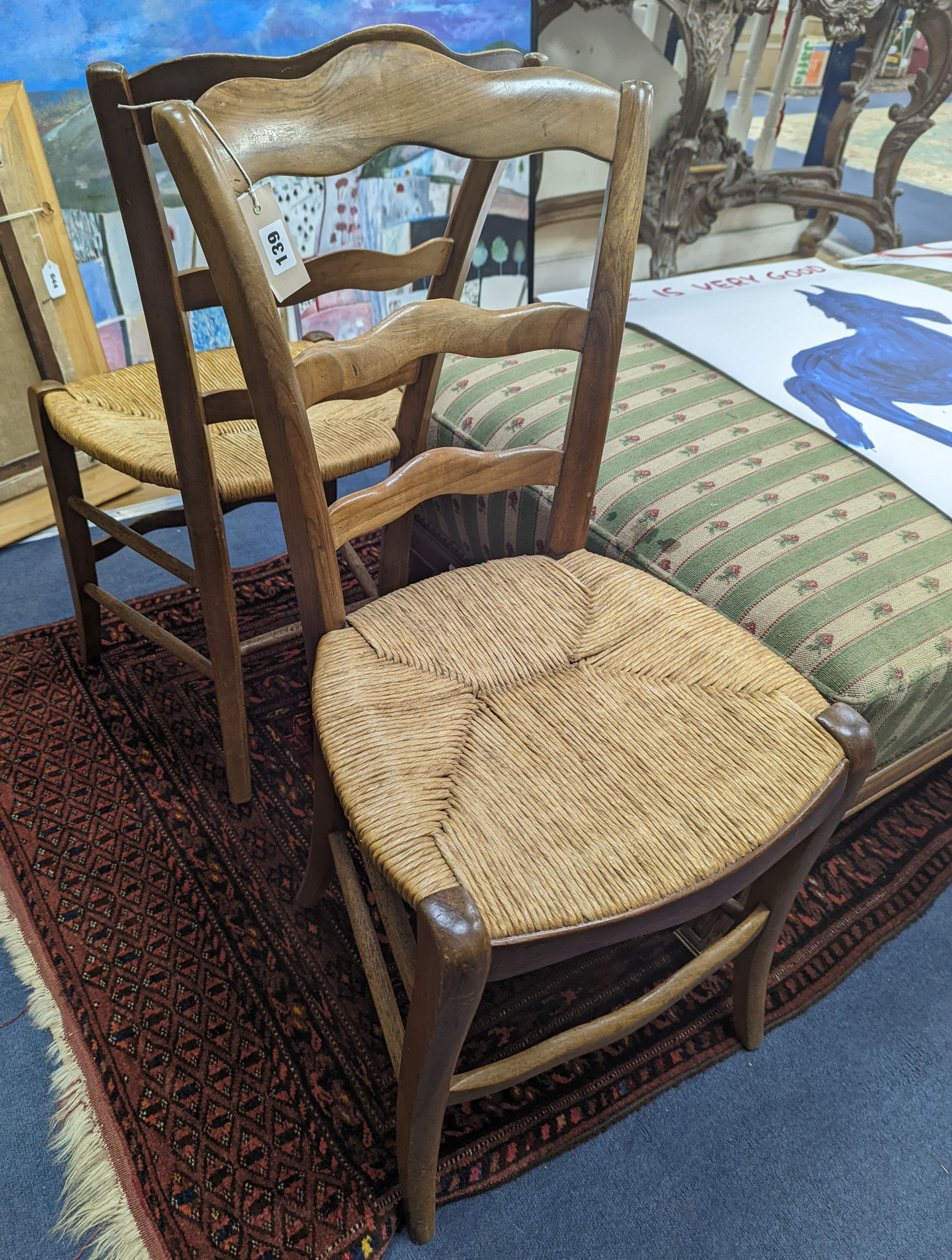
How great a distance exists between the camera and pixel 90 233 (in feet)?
5.57

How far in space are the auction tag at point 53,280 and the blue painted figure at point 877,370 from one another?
4.89ft

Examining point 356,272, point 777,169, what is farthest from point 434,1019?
point 777,169

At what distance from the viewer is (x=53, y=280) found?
1.69 metres

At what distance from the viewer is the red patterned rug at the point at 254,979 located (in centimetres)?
89

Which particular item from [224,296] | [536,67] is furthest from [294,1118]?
[536,67]

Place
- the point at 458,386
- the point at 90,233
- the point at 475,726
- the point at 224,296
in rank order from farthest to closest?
the point at 90,233 < the point at 458,386 < the point at 475,726 < the point at 224,296

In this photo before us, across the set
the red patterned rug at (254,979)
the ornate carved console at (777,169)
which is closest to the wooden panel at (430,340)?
the red patterned rug at (254,979)

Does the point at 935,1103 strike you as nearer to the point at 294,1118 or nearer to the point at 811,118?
the point at 294,1118

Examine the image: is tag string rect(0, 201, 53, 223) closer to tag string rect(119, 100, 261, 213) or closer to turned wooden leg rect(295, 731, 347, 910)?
tag string rect(119, 100, 261, 213)

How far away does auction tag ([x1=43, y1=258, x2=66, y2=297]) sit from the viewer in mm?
1675

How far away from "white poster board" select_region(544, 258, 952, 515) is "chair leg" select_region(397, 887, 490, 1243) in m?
0.96

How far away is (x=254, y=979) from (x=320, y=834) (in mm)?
221

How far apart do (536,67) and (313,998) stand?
109 cm

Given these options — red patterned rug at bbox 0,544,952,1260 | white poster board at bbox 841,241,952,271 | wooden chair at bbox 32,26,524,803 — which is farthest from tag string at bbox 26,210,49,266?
white poster board at bbox 841,241,952,271
